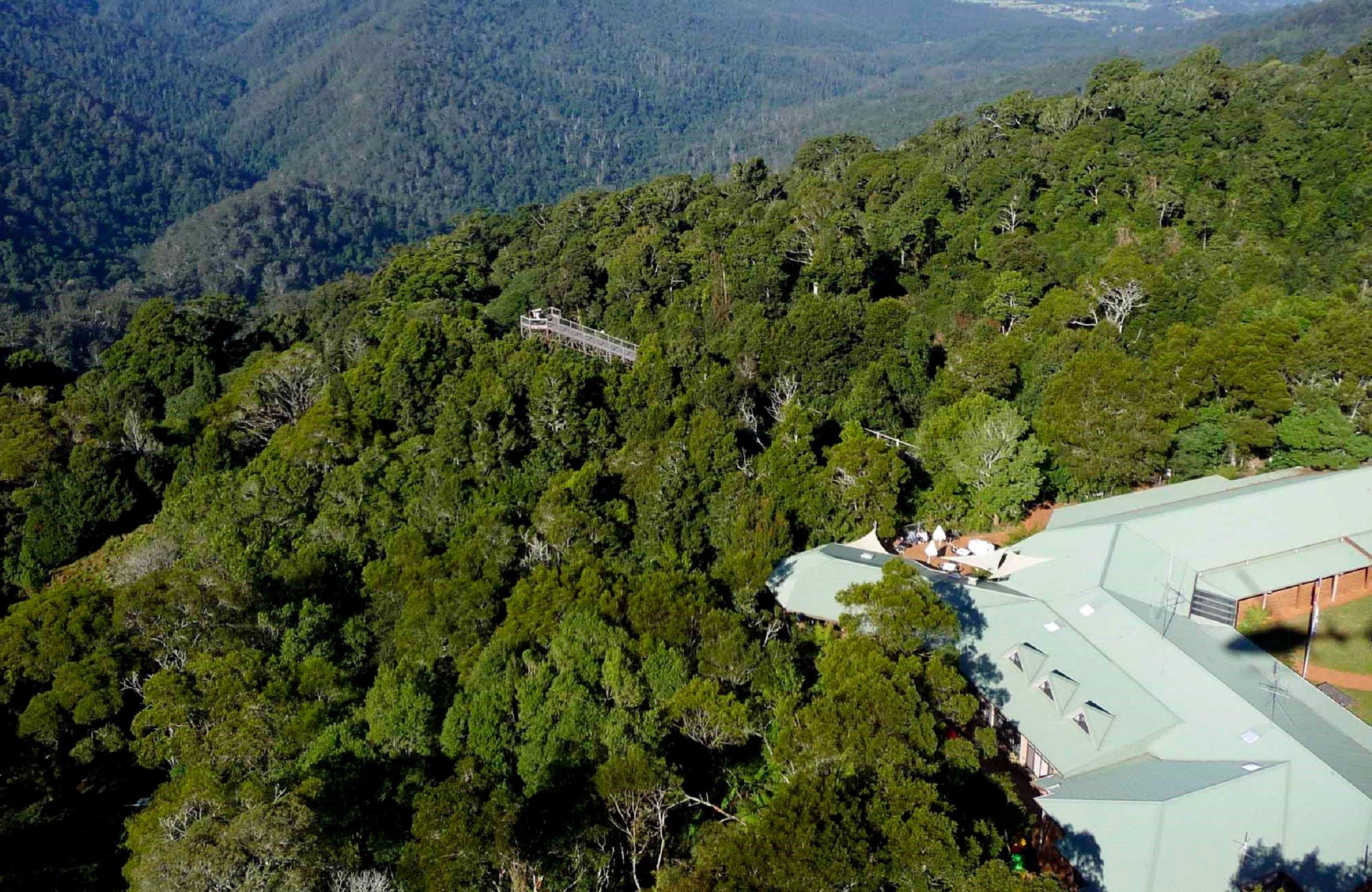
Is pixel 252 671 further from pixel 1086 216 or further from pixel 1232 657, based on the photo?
pixel 1086 216

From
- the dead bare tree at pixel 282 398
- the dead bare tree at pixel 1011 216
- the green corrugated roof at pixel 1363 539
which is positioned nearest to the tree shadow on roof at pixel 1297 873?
the green corrugated roof at pixel 1363 539

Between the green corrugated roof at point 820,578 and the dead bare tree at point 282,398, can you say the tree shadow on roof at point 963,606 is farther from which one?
the dead bare tree at point 282,398

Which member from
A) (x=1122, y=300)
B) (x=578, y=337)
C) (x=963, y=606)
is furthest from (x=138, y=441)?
(x=1122, y=300)

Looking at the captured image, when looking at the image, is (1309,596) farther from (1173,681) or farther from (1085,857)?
(1085,857)

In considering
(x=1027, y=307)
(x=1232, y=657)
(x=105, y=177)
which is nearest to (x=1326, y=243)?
(x=1027, y=307)

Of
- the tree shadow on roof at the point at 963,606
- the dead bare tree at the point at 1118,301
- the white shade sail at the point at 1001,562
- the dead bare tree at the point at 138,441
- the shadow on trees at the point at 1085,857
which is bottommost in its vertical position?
the dead bare tree at the point at 138,441

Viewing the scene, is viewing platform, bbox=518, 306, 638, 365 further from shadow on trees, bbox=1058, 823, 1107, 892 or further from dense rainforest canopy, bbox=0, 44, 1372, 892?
shadow on trees, bbox=1058, 823, 1107, 892
